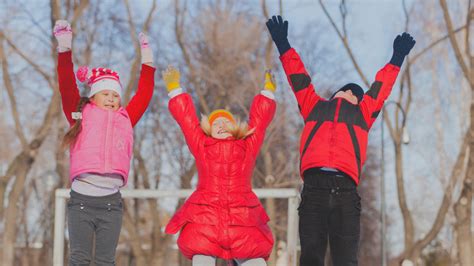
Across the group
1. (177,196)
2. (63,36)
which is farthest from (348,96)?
(177,196)

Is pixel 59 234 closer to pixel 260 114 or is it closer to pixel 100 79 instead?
pixel 100 79

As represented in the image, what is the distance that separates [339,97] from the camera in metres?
5.24

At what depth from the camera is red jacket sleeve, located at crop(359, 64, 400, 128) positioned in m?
5.19

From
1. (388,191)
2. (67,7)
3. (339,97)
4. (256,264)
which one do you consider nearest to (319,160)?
(339,97)

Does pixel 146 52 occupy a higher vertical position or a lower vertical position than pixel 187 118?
higher

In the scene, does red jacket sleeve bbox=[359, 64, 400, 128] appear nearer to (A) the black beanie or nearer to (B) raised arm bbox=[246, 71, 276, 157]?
(A) the black beanie

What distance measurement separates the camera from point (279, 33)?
5.43 m

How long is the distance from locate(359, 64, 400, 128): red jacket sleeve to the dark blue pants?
1.77ft

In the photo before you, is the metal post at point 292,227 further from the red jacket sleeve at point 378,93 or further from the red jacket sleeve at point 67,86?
the red jacket sleeve at point 67,86

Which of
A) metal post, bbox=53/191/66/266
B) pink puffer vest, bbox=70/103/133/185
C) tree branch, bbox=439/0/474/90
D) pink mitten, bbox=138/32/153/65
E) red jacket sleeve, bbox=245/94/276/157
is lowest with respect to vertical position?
metal post, bbox=53/191/66/266

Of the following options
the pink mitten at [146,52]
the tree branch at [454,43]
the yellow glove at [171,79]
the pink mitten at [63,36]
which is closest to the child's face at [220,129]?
the yellow glove at [171,79]

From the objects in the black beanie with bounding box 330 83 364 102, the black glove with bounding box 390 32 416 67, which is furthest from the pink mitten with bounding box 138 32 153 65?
the black glove with bounding box 390 32 416 67

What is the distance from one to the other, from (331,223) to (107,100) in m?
1.60

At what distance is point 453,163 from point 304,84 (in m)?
15.6
